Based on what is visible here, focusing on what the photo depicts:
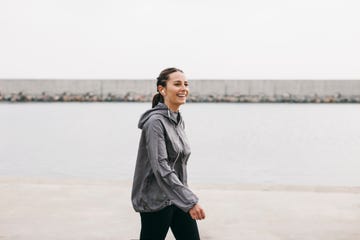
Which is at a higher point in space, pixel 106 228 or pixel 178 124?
pixel 178 124

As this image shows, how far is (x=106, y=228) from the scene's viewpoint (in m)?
5.23

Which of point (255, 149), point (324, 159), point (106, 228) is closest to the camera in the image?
point (106, 228)

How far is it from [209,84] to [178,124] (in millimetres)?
87476

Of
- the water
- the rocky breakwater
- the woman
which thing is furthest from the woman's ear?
the rocky breakwater

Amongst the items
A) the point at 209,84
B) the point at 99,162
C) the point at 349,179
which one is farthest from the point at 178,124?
the point at 209,84

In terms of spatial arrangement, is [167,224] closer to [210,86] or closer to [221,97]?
[210,86]

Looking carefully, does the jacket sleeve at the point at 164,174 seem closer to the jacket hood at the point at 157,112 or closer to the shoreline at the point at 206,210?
the jacket hood at the point at 157,112

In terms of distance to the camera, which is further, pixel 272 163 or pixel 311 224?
pixel 272 163

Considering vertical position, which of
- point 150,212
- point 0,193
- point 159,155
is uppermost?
point 159,155

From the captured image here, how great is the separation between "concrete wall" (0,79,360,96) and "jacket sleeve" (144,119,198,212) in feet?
282

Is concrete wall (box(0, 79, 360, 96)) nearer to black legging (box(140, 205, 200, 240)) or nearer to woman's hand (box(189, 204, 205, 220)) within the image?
black legging (box(140, 205, 200, 240))

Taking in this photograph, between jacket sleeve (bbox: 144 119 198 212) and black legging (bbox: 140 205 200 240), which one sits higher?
jacket sleeve (bbox: 144 119 198 212)

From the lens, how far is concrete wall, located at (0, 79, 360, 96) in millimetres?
90250

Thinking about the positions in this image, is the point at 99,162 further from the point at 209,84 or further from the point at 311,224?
the point at 209,84
